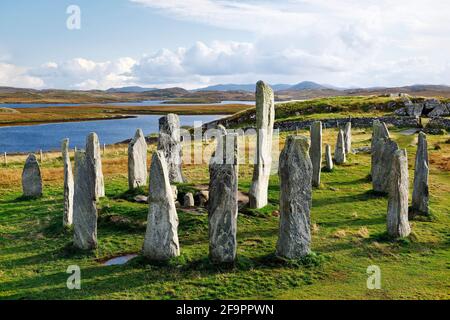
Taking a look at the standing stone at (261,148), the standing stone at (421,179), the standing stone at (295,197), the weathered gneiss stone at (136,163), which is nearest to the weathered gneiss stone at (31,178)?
the weathered gneiss stone at (136,163)

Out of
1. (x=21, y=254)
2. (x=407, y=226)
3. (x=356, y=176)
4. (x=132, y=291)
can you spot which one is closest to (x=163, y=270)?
(x=132, y=291)

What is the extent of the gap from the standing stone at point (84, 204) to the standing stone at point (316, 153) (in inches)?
526

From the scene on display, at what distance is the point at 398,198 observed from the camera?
18.2 m

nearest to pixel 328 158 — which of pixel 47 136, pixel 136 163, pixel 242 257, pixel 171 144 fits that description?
pixel 171 144

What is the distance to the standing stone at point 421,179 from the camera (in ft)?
69.7

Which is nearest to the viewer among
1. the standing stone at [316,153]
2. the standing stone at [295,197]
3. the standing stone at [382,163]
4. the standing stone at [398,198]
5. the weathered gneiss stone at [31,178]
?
the standing stone at [295,197]

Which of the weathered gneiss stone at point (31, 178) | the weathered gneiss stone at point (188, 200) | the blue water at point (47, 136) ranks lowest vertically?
the blue water at point (47, 136)

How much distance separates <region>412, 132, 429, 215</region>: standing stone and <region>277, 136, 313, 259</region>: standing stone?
302 inches

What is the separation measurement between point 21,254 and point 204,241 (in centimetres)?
666

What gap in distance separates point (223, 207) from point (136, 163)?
10.9 metres

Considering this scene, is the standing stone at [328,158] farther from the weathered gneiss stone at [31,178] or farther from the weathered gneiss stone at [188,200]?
the weathered gneiss stone at [31,178]

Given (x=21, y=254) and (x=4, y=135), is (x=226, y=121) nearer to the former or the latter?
(x=4, y=135)

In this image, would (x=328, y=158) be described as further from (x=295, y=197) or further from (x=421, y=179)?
(x=295, y=197)
